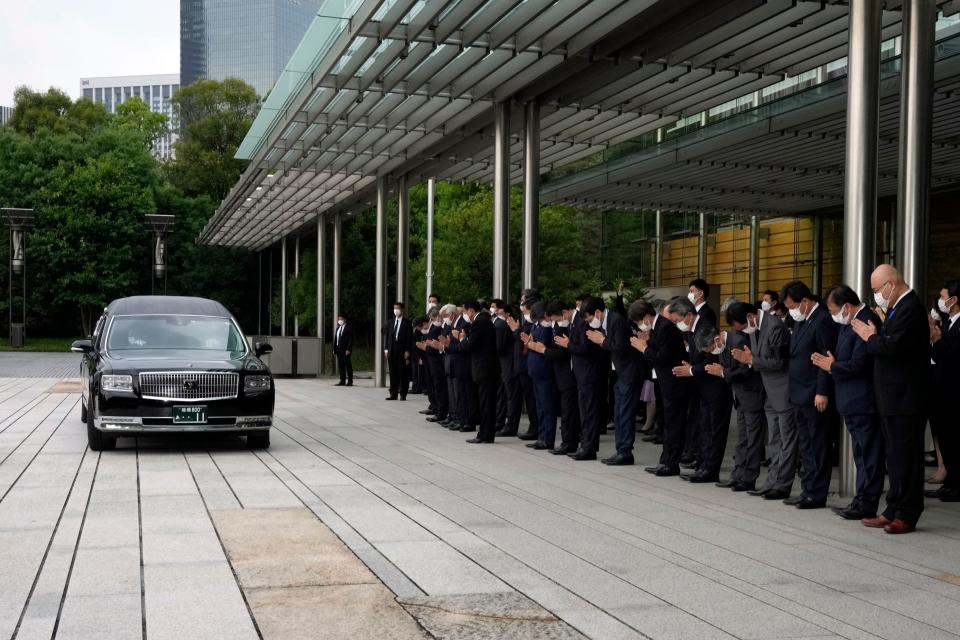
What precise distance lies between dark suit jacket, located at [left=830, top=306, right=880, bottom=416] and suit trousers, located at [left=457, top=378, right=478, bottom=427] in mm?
7583

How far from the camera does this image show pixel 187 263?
199 ft

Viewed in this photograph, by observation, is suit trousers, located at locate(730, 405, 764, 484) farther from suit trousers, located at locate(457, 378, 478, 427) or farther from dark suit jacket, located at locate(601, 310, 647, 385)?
suit trousers, located at locate(457, 378, 478, 427)

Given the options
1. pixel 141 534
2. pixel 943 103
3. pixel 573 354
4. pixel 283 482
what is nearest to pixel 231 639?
pixel 141 534

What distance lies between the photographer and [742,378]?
10.2m

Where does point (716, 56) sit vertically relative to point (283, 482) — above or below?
above

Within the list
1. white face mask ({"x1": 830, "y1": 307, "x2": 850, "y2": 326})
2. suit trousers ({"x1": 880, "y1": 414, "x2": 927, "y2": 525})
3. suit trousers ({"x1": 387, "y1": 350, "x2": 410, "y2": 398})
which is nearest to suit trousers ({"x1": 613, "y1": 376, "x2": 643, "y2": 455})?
white face mask ({"x1": 830, "y1": 307, "x2": 850, "y2": 326})

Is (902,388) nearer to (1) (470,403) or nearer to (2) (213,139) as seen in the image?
(1) (470,403)

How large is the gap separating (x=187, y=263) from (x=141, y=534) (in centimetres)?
5480

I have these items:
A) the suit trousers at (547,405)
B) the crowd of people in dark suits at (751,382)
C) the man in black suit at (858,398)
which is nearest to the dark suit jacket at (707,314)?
the crowd of people in dark suits at (751,382)

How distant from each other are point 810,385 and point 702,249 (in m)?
28.5

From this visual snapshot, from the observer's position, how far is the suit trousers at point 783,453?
9.64 meters

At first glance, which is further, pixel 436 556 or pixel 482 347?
pixel 482 347

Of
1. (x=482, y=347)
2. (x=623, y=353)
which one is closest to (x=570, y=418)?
(x=623, y=353)

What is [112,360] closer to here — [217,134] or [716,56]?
[716,56]
